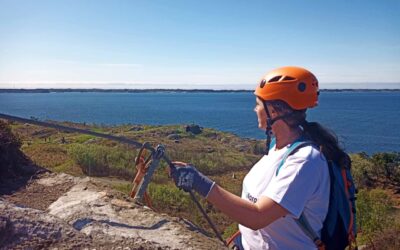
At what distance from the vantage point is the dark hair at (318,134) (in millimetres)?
2693

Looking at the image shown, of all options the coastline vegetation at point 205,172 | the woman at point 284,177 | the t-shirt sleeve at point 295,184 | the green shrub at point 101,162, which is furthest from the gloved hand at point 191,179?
the green shrub at point 101,162

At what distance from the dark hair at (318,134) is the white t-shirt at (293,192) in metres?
0.13

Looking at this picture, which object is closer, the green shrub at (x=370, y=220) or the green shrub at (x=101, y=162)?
the green shrub at (x=370, y=220)

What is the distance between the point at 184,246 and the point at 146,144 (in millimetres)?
1041

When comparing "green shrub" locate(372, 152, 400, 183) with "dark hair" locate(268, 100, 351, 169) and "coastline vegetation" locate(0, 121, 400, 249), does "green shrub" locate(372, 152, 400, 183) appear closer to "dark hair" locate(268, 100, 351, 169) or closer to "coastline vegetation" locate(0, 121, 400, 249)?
→ "coastline vegetation" locate(0, 121, 400, 249)

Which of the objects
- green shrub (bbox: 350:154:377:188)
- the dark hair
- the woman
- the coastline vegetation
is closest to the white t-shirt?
the woman

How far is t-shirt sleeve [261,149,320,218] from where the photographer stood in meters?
2.46

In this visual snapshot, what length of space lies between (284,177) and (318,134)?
46 centimetres

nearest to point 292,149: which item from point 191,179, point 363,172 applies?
point 191,179

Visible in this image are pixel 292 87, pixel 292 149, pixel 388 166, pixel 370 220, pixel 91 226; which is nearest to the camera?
pixel 292 149

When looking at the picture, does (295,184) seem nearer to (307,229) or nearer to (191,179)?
(307,229)

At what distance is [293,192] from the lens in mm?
2467

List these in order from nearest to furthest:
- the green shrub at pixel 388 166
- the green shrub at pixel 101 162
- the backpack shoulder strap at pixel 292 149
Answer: the backpack shoulder strap at pixel 292 149, the green shrub at pixel 101 162, the green shrub at pixel 388 166

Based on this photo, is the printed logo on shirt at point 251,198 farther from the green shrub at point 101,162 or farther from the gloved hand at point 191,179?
the green shrub at point 101,162
